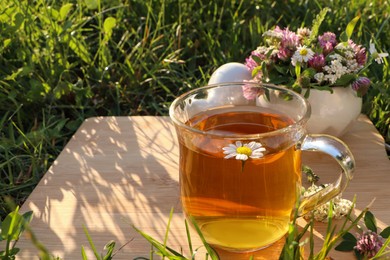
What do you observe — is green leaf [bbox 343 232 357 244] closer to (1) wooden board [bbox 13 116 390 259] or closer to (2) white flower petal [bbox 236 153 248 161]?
(1) wooden board [bbox 13 116 390 259]

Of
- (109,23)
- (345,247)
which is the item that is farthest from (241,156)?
(109,23)

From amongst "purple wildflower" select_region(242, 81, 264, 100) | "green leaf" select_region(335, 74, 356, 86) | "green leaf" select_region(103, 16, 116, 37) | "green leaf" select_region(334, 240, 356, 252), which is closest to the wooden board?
"green leaf" select_region(334, 240, 356, 252)

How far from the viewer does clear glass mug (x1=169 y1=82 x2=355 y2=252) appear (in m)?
1.02

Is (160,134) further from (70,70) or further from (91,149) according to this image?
(70,70)

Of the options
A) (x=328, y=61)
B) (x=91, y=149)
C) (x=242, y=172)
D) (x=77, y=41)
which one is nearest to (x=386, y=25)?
(x=328, y=61)

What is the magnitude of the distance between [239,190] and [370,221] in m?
0.31

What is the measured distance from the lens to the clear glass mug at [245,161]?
1.02 meters

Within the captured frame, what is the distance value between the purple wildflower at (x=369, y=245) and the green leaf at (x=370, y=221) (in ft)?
0.15

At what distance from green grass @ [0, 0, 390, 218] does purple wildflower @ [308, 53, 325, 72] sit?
345 millimetres

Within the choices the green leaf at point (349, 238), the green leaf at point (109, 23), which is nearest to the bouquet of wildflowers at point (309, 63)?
the green leaf at point (349, 238)

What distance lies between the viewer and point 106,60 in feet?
6.86

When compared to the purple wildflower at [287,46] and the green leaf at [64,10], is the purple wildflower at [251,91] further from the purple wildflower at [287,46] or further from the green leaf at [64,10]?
the green leaf at [64,10]

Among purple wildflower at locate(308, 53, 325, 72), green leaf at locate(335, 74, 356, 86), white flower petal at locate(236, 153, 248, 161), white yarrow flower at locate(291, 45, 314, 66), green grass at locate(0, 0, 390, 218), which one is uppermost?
white flower petal at locate(236, 153, 248, 161)

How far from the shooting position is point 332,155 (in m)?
1.10
